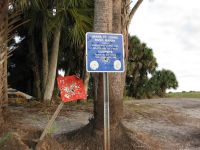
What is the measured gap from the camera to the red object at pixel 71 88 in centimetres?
893

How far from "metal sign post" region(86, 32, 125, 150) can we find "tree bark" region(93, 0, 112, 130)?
0.86 m

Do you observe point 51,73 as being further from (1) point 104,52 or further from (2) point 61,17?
(1) point 104,52

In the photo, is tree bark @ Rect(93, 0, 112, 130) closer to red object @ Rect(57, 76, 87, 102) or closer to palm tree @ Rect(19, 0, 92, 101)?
red object @ Rect(57, 76, 87, 102)

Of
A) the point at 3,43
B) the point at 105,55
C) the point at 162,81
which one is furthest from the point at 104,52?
the point at 162,81

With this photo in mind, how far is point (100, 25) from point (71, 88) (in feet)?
5.62

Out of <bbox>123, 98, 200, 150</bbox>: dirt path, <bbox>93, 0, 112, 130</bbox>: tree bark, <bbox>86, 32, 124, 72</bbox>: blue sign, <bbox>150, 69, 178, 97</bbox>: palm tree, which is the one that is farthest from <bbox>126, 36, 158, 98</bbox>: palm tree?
<bbox>86, 32, 124, 72</bbox>: blue sign

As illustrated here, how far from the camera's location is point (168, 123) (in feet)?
45.6

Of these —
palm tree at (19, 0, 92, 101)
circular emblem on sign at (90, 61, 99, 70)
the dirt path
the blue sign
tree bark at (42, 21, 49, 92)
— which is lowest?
the dirt path

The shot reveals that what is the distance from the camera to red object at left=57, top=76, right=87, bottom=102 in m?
8.93

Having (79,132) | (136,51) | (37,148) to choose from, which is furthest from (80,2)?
(136,51)

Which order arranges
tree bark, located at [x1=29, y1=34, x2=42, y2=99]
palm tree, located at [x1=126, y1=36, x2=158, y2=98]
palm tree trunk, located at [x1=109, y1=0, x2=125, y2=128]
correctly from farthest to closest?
palm tree, located at [x1=126, y1=36, x2=158, y2=98]
tree bark, located at [x1=29, y1=34, x2=42, y2=99]
palm tree trunk, located at [x1=109, y1=0, x2=125, y2=128]

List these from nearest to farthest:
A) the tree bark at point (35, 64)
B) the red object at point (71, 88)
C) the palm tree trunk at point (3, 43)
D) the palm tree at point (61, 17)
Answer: the red object at point (71, 88)
the palm tree trunk at point (3, 43)
the palm tree at point (61, 17)
the tree bark at point (35, 64)

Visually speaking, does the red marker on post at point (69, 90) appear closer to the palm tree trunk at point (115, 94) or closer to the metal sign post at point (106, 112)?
the metal sign post at point (106, 112)

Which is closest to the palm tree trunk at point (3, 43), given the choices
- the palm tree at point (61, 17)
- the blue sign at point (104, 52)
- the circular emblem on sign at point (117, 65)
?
the palm tree at point (61, 17)
